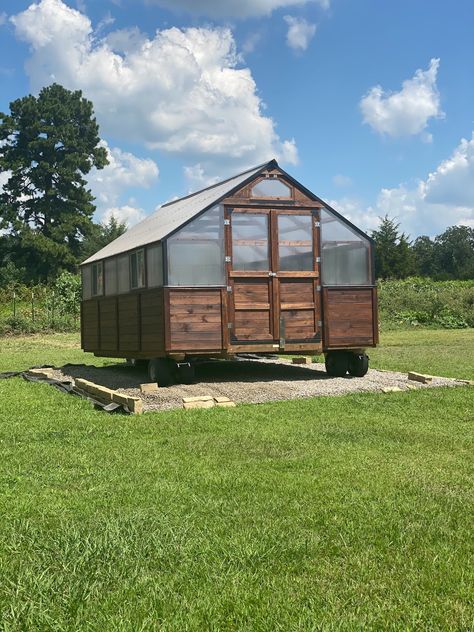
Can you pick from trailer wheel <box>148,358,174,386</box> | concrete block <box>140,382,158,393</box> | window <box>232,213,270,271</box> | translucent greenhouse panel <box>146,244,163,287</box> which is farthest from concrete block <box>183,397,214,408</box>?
window <box>232,213,270,271</box>

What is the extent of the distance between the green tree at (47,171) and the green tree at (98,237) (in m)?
0.48

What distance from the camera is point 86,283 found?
18.1 m

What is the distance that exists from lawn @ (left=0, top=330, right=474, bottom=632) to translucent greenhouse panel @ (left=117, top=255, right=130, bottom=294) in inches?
256

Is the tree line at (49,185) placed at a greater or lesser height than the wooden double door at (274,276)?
greater

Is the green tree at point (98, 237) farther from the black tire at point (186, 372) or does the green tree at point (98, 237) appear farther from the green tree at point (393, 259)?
the black tire at point (186, 372)

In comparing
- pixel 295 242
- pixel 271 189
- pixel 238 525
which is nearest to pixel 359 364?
pixel 295 242

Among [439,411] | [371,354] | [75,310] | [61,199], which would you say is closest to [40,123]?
[61,199]

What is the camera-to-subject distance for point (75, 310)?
3569 centimetres

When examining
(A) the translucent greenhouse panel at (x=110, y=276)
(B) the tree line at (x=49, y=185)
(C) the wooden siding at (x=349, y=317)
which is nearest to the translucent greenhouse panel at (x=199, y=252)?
(C) the wooden siding at (x=349, y=317)

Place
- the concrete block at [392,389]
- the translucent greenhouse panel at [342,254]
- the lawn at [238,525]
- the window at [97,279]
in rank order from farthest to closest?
1. the window at [97,279]
2. the translucent greenhouse panel at [342,254]
3. the concrete block at [392,389]
4. the lawn at [238,525]

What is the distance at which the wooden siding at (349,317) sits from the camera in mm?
13648

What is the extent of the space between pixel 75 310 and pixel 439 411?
93.9ft

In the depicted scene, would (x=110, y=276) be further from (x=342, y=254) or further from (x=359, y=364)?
(x=359, y=364)

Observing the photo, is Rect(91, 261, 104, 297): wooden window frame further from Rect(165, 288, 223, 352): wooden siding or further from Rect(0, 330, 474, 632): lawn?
Rect(0, 330, 474, 632): lawn
